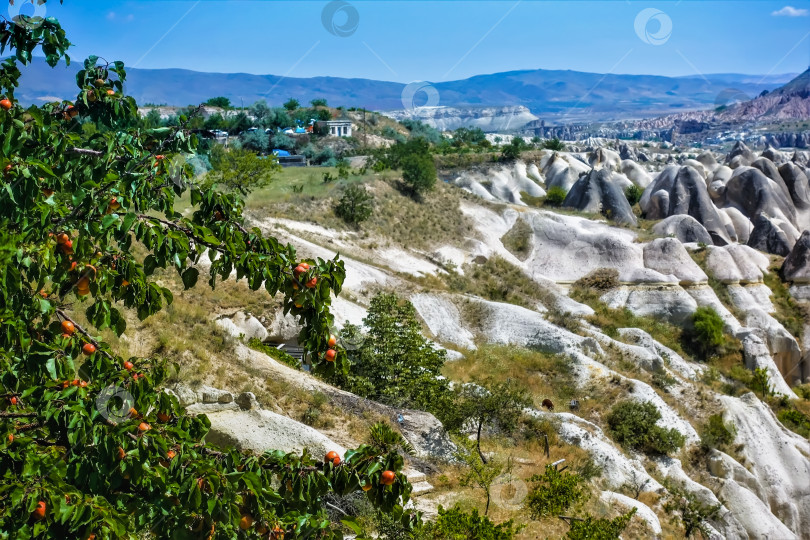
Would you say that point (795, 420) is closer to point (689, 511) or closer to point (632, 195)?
point (689, 511)

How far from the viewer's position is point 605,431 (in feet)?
62.8

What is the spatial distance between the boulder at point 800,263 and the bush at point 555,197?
69.4 ft

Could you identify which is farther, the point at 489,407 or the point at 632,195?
the point at 632,195

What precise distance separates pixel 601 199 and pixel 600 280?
57.8ft

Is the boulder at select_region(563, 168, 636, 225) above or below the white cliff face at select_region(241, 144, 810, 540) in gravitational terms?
above

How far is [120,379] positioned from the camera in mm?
3807

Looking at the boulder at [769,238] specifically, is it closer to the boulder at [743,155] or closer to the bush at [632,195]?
the bush at [632,195]

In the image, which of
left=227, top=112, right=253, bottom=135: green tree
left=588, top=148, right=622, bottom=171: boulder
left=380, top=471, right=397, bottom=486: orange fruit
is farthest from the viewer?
left=588, top=148, right=622, bottom=171: boulder

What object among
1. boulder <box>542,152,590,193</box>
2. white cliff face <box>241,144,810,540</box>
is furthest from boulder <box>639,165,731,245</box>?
boulder <box>542,152,590,193</box>

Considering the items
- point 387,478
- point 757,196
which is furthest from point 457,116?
point 387,478

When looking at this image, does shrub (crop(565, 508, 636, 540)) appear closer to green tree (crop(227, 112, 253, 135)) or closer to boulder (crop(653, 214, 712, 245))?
boulder (crop(653, 214, 712, 245))

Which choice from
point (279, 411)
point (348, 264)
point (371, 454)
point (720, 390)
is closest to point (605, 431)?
point (720, 390)

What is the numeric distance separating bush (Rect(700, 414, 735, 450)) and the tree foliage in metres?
18.8

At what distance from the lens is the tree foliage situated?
11.3 feet
